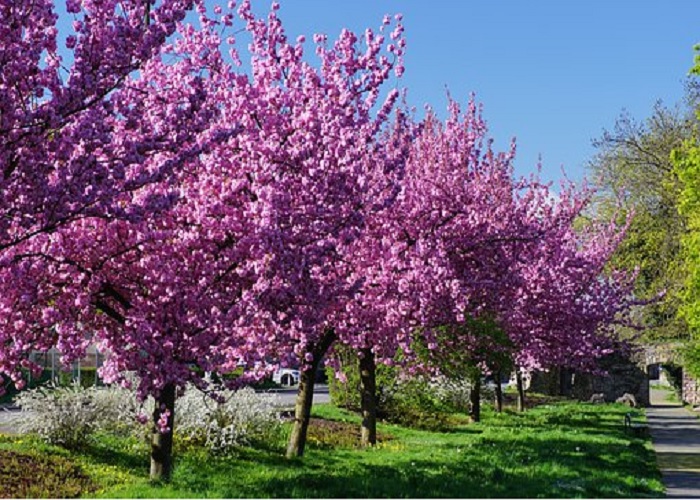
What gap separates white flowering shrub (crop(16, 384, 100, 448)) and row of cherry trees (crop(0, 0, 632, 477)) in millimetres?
3514

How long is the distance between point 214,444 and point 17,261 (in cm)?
652

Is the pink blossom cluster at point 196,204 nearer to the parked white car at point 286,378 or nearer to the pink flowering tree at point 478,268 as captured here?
the pink flowering tree at point 478,268

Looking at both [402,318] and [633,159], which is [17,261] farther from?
[633,159]

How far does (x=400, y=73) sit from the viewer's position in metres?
11.8

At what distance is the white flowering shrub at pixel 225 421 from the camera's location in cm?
1460

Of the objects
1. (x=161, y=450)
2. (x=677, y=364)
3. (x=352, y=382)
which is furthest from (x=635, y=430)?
(x=677, y=364)

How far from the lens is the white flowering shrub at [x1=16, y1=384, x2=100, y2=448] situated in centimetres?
1435

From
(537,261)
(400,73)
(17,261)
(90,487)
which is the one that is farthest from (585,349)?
(17,261)

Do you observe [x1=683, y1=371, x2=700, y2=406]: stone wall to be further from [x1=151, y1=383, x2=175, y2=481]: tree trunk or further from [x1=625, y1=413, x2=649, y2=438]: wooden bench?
[x1=151, y1=383, x2=175, y2=481]: tree trunk

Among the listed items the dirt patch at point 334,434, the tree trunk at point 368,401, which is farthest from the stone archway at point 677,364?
the tree trunk at point 368,401

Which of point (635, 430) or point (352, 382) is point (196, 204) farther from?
point (635, 430)

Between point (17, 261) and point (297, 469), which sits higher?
point (17, 261)

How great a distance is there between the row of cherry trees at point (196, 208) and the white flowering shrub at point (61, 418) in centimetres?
351

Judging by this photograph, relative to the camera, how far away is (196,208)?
400 inches
